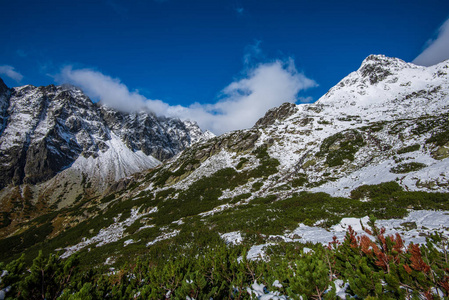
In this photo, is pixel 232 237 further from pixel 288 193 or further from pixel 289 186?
pixel 289 186

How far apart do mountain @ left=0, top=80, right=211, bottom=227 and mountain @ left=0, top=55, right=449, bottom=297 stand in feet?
116

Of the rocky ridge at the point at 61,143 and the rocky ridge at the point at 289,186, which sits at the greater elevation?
the rocky ridge at the point at 61,143

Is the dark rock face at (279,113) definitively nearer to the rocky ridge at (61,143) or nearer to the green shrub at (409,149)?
the green shrub at (409,149)

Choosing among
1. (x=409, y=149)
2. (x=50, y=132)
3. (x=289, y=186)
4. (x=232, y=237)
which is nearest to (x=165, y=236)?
(x=232, y=237)

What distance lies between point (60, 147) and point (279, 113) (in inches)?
5389

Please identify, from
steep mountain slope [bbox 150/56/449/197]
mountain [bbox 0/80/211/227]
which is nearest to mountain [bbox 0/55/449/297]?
steep mountain slope [bbox 150/56/449/197]

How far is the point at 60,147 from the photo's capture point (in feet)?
399

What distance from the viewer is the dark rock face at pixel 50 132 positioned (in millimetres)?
108562

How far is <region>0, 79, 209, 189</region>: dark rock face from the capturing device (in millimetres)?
108562

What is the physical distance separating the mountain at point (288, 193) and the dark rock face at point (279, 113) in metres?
0.96

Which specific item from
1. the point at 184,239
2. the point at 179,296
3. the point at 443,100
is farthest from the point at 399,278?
the point at 443,100

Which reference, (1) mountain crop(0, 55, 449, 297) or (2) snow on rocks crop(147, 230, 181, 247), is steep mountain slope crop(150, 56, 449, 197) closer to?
(1) mountain crop(0, 55, 449, 297)

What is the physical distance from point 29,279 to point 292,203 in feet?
73.9

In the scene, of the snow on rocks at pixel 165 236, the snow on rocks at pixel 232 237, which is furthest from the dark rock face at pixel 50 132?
the snow on rocks at pixel 232 237
